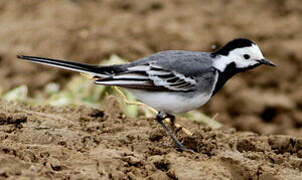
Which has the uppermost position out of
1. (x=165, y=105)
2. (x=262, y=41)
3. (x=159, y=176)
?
(x=262, y=41)

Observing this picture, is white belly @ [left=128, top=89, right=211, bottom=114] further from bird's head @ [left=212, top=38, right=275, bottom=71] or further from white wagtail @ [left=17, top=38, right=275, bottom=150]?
bird's head @ [left=212, top=38, right=275, bottom=71]

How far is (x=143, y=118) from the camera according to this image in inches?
213

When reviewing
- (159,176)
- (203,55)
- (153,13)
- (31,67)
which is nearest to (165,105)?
(203,55)

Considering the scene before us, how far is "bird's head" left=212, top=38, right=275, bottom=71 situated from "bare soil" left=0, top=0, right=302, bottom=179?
771 millimetres

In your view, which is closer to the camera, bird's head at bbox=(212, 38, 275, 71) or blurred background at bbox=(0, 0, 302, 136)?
bird's head at bbox=(212, 38, 275, 71)

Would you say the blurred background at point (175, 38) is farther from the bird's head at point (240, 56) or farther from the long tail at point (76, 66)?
the long tail at point (76, 66)

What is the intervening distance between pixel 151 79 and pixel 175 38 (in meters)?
4.24

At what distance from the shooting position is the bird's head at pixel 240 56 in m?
4.66

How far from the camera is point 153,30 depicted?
8.84 meters

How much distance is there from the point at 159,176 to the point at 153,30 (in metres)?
5.38

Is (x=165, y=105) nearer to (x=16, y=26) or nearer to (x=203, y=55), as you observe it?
(x=203, y=55)

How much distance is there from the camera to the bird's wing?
14.8ft

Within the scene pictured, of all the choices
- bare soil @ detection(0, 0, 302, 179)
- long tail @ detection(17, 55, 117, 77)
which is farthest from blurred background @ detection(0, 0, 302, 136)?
long tail @ detection(17, 55, 117, 77)

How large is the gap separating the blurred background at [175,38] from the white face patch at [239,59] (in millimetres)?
3126
